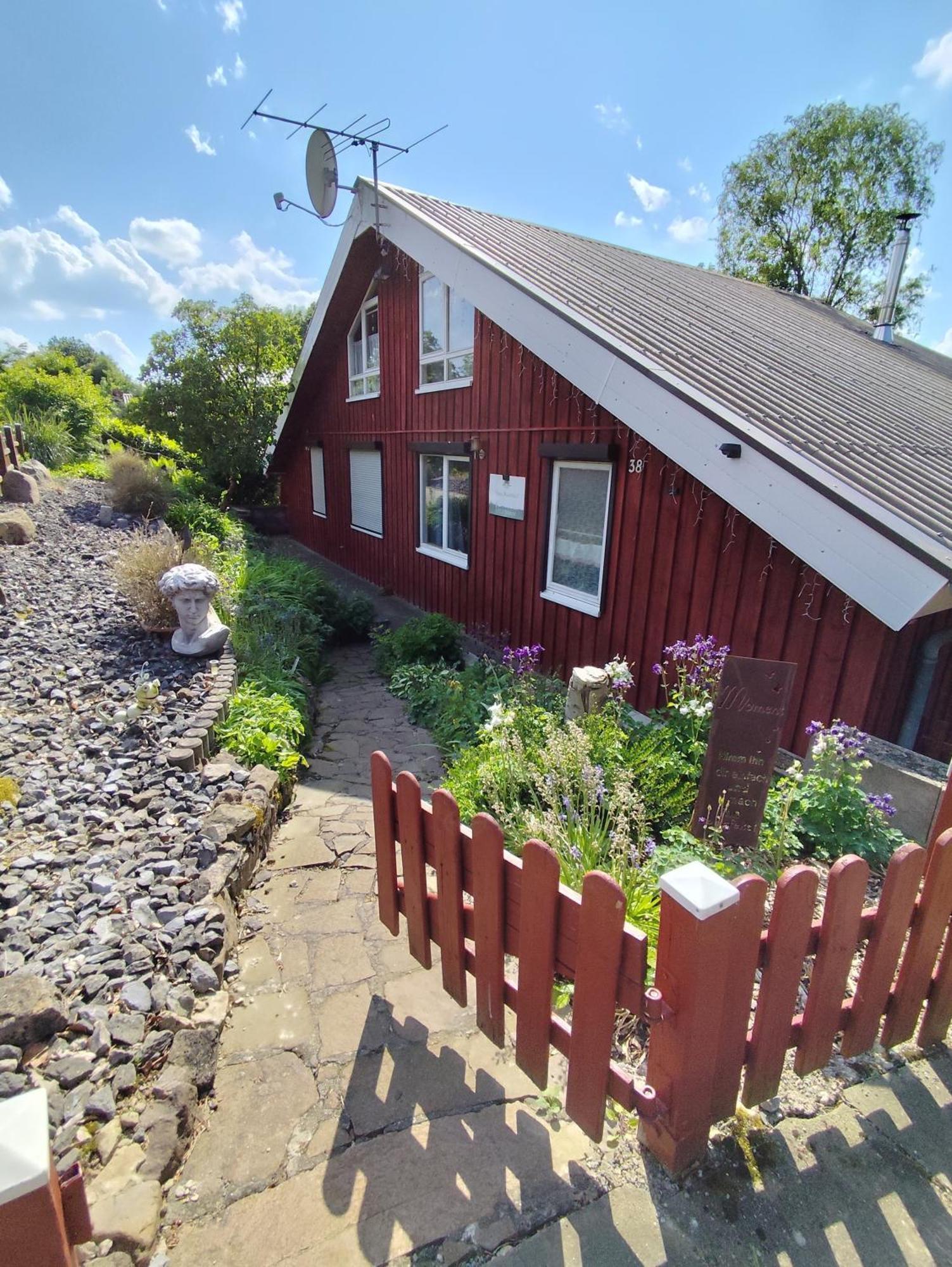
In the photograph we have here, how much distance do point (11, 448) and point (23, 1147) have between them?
1155 centimetres

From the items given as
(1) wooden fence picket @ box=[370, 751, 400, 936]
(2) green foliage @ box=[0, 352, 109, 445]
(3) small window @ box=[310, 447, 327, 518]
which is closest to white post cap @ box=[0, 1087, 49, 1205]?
(1) wooden fence picket @ box=[370, 751, 400, 936]

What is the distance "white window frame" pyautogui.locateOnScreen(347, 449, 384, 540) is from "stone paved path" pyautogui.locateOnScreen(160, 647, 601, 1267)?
24.0 ft

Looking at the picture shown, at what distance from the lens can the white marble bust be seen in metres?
4.62

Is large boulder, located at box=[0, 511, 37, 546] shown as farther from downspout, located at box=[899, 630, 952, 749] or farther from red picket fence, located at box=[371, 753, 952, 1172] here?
downspout, located at box=[899, 630, 952, 749]

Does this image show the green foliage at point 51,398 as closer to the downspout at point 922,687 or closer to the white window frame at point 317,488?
the white window frame at point 317,488

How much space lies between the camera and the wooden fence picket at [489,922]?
1.79 metres

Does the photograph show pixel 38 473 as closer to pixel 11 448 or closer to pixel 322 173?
pixel 11 448

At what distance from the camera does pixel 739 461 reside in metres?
3.43

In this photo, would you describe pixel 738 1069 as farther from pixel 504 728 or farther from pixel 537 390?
pixel 537 390

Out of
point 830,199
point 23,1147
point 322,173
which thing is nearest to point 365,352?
point 322,173

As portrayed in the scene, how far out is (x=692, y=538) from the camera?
4359mm

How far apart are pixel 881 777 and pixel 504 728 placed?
83.9 inches

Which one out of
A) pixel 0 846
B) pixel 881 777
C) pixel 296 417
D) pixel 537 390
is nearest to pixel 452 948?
pixel 0 846

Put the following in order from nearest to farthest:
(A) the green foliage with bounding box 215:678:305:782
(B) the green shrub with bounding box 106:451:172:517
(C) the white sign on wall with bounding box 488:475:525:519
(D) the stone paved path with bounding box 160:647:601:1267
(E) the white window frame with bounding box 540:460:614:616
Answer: (D) the stone paved path with bounding box 160:647:601:1267
(A) the green foliage with bounding box 215:678:305:782
(E) the white window frame with bounding box 540:460:614:616
(C) the white sign on wall with bounding box 488:475:525:519
(B) the green shrub with bounding box 106:451:172:517
